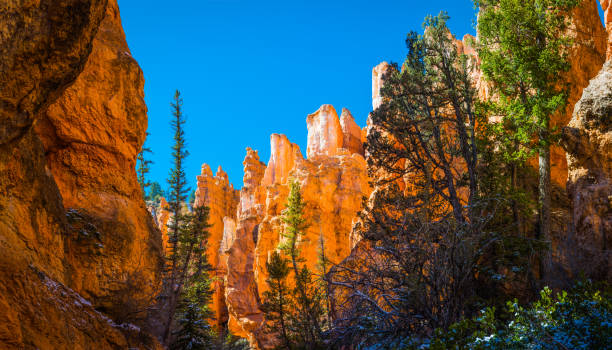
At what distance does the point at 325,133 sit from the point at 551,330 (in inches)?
1998

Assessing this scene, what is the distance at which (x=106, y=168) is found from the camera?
607 inches

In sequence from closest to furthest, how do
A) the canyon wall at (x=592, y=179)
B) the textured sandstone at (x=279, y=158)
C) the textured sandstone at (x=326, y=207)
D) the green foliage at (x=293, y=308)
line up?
the canyon wall at (x=592, y=179), the green foliage at (x=293, y=308), the textured sandstone at (x=326, y=207), the textured sandstone at (x=279, y=158)

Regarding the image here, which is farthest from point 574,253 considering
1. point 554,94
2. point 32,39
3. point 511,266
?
point 32,39

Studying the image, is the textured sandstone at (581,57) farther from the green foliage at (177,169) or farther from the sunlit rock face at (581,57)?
the green foliage at (177,169)

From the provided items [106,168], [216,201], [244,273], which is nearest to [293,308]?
[106,168]

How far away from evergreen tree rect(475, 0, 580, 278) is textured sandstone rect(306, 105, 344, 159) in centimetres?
3846

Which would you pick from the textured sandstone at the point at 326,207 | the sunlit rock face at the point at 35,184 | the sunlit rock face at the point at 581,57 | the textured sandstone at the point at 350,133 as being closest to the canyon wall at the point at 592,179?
the sunlit rock face at the point at 581,57

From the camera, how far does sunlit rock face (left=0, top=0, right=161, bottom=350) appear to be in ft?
22.7

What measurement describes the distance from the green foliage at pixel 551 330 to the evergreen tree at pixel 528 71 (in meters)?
8.37

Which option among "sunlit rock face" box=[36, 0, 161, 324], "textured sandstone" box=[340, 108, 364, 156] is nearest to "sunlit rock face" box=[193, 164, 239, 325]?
"textured sandstone" box=[340, 108, 364, 156]

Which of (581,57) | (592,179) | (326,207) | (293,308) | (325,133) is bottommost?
(293,308)

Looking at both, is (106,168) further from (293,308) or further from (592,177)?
(592,177)

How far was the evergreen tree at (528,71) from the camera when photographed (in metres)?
14.0

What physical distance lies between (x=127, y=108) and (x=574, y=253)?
17.8m
